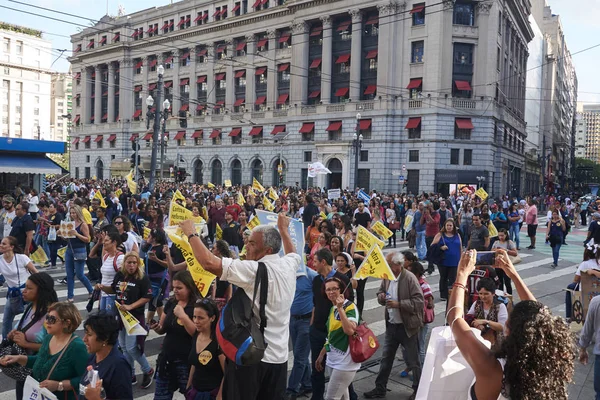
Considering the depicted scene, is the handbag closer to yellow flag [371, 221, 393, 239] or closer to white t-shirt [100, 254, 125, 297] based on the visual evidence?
white t-shirt [100, 254, 125, 297]

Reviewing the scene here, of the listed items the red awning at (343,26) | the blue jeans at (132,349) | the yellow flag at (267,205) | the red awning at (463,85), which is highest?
the red awning at (343,26)

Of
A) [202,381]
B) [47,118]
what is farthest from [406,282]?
[47,118]

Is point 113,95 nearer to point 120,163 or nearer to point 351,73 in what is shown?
point 120,163

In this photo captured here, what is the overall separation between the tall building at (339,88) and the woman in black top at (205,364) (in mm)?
28767

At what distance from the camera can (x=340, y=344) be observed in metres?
5.15

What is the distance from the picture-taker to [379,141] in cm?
4506

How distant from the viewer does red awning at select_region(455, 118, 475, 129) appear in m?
42.6

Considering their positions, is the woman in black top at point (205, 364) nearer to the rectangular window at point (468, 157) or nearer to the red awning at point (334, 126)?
the rectangular window at point (468, 157)

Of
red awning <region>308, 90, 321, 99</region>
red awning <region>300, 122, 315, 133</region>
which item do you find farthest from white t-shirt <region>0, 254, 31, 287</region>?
red awning <region>308, 90, 321, 99</region>

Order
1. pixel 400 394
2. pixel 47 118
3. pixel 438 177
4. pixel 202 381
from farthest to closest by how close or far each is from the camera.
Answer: pixel 47 118, pixel 438 177, pixel 400 394, pixel 202 381

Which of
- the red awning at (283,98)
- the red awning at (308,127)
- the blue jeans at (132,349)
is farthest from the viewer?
the red awning at (283,98)

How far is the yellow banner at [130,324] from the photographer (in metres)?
5.57

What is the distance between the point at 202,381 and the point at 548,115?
99.6 m

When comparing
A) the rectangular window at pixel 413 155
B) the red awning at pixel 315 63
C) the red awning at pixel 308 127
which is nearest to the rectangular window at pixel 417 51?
the rectangular window at pixel 413 155
